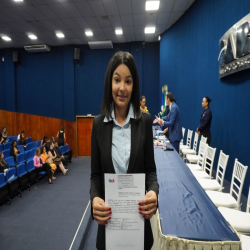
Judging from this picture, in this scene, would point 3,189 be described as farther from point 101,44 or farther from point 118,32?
point 101,44

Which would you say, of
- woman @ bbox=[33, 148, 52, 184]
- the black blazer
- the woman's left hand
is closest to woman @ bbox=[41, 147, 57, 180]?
woman @ bbox=[33, 148, 52, 184]

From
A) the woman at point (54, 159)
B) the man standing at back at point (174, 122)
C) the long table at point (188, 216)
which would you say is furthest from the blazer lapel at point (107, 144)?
the woman at point (54, 159)

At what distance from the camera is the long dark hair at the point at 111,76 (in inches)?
34.4

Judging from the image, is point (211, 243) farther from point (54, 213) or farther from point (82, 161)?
point (82, 161)

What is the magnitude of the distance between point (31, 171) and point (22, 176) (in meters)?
0.40

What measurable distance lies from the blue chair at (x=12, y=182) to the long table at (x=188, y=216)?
3.54 meters

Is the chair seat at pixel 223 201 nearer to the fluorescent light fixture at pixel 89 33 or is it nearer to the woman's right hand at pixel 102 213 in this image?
the woman's right hand at pixel 102 213

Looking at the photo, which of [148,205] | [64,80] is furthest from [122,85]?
[64,80]

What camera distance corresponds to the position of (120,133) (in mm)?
916

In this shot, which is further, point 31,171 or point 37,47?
point 37,47

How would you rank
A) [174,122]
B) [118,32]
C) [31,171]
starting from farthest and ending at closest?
[118,32] < [31,171] < [174,122]

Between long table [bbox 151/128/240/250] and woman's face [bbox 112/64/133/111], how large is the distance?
31.6 inches

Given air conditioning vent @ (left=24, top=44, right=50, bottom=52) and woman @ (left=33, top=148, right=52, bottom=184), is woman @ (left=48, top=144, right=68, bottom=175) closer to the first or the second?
woman @ (left=33, top=148, right=52, bottom=184)

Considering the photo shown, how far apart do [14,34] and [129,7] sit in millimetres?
4978
